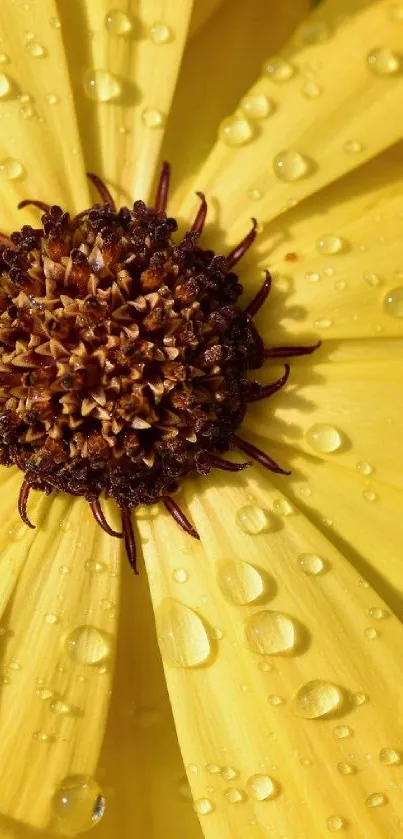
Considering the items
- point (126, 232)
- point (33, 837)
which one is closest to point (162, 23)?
point (126, 232)

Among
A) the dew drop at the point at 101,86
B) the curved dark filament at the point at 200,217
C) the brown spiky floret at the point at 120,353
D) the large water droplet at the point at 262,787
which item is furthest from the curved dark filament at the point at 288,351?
the large water droplet at the point at 262,787

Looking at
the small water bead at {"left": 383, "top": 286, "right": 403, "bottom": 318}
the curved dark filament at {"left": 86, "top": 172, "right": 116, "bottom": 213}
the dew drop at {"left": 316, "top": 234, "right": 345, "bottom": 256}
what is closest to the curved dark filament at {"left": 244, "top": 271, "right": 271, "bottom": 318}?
the dew drop at {"left": 316, "top": 234, "right": 345, "bottom": 256}

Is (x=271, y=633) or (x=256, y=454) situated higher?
(x=256, y=454)

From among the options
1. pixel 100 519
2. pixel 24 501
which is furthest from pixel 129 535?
pixel 24 501

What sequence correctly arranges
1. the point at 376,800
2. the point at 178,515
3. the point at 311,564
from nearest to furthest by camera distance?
the point at 376,800
the point at 311,564
the point at 178,515

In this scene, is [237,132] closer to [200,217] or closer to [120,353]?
[200,217]

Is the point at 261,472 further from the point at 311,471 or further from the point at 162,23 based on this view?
the point at 162,23

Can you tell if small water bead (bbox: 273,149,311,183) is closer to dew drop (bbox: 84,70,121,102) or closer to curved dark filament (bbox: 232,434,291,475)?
dew drop (bbox: 84,70,121,102)
